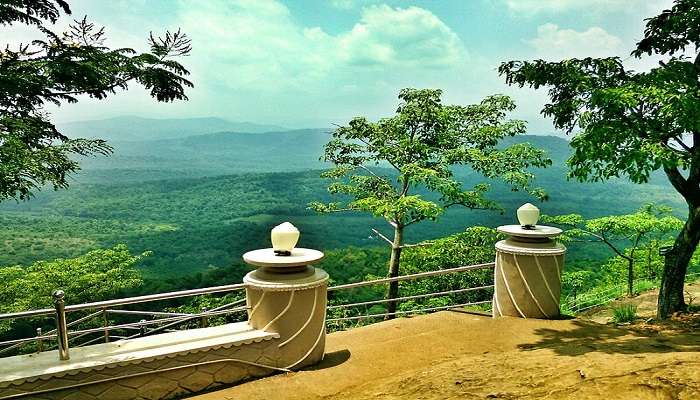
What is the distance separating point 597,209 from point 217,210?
204 ft

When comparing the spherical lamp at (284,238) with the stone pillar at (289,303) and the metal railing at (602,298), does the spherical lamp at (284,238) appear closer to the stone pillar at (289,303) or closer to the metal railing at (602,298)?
the stone pillar at (289,303)

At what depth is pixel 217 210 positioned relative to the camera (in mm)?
74312

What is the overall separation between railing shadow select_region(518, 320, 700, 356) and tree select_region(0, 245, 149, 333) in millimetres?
19123

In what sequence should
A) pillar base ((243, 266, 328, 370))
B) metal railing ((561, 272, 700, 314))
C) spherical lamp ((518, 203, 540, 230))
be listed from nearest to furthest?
pillar base ((243, 266, 328, 370)), spherical lamp ((518, 203, 540, 230)), metal railing ((561, 272, 700, 314))

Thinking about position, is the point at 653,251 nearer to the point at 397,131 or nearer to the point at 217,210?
the point at 397,131

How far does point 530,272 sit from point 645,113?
354 cm

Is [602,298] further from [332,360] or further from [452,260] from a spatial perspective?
[332,360]

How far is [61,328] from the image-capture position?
429 cm

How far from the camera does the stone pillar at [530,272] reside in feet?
21.1

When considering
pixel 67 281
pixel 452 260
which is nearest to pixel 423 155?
pixel 452 260

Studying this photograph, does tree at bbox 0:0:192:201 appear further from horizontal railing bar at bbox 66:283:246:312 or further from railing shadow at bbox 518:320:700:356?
railing shadow at bbox 518:320:700:356

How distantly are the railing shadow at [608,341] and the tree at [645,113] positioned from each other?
1.95 metres

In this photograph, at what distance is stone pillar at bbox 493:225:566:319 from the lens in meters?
6.44

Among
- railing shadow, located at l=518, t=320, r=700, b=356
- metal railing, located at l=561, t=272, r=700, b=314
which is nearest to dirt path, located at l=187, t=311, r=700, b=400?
railing shadow, located at l=518, t=320, r=700, b=356
